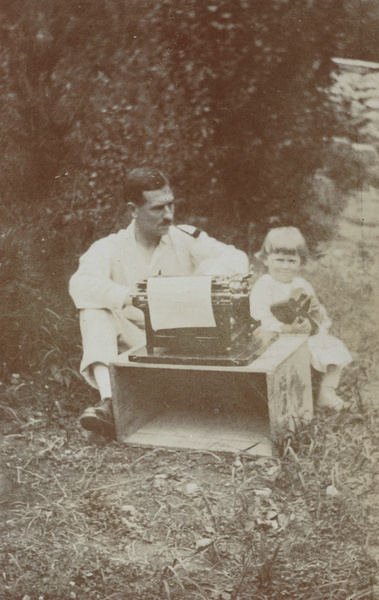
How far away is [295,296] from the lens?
4.18 m

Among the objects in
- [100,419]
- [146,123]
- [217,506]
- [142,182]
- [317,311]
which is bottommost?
[217,506]

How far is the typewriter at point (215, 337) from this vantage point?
3.62 metres

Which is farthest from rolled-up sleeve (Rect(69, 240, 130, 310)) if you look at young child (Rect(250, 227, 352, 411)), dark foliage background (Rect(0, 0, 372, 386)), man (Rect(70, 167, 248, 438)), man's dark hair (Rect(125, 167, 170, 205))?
young child (Rect(250, 227, 352, 411))

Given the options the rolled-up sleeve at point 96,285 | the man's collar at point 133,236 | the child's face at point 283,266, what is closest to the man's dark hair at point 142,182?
the man's collar at point 133,236

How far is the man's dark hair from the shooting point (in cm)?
409

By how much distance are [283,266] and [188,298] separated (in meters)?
0.84

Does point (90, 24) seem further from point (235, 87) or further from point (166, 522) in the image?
point (166, 522)

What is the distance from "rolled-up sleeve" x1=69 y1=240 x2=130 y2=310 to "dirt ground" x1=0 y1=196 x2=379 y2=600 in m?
0.72

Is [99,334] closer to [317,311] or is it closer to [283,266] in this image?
[283,266]

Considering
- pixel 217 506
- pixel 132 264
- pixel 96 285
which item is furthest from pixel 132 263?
pixel 217 506

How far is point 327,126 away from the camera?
379cm

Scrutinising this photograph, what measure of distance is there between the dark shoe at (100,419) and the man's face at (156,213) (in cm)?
103

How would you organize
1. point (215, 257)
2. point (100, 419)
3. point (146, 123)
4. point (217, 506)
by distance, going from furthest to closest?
point (215, 257) → point (146, 123) → point (100, 419) → point (217, 506)

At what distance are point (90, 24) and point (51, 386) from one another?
2.12m
